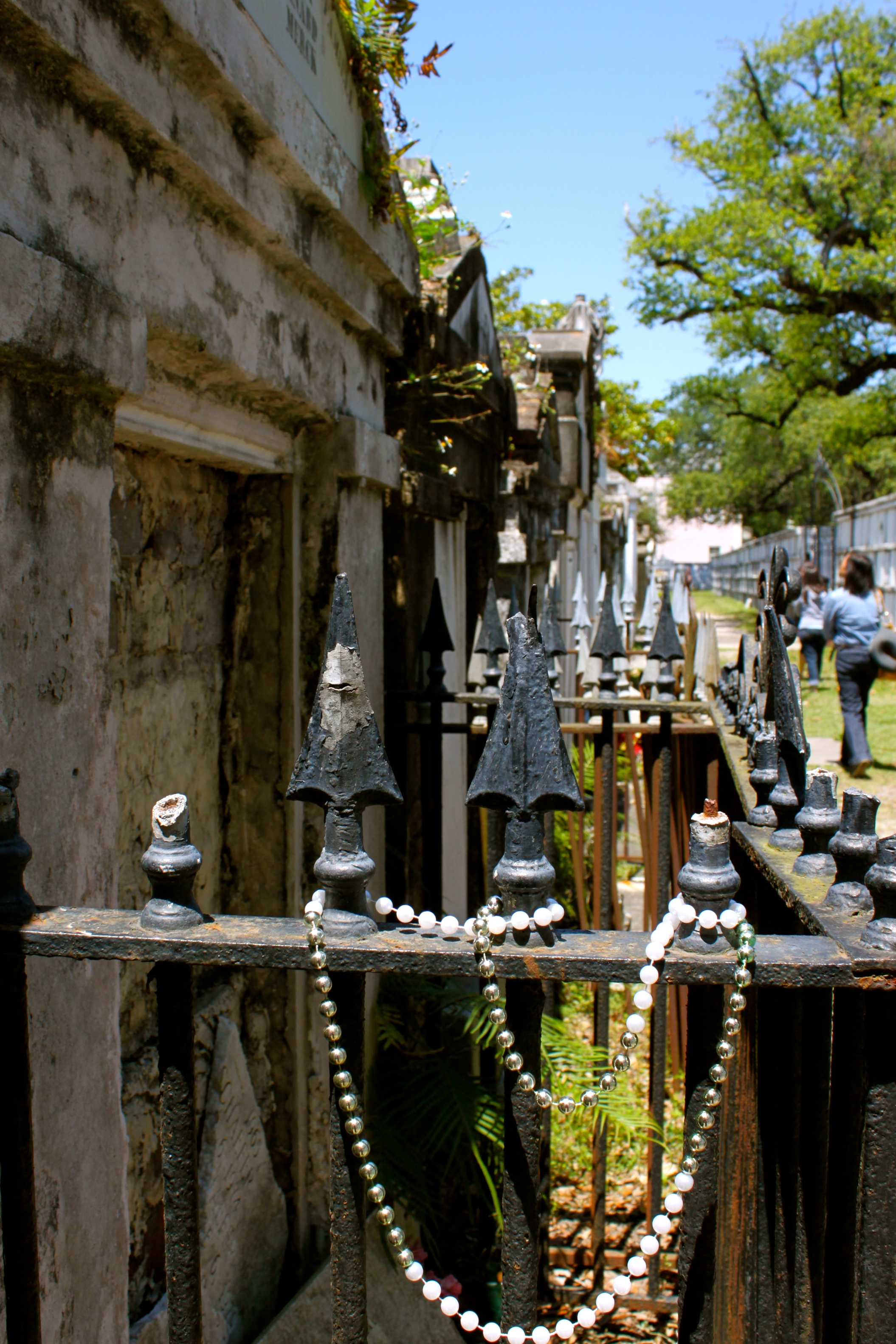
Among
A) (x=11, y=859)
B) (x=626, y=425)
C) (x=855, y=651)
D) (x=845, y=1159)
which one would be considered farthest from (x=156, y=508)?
(x=626, y=425)

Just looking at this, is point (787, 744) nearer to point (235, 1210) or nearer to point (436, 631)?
point (436, 631)

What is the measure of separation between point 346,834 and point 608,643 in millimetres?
2383

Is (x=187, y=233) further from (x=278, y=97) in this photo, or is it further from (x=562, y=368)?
(x=562, y=368)

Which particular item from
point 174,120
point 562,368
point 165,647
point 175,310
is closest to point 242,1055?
point 165,647

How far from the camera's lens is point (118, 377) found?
1.61 m

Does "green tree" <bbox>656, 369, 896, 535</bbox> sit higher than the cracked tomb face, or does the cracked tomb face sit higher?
"green tree" <bbox>656, 369, 896, 535</bbox>

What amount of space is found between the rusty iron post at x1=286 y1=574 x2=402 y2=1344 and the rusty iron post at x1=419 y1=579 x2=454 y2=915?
1.98 meters

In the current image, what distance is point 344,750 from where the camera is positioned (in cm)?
114

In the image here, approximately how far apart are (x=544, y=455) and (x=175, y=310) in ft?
15.6

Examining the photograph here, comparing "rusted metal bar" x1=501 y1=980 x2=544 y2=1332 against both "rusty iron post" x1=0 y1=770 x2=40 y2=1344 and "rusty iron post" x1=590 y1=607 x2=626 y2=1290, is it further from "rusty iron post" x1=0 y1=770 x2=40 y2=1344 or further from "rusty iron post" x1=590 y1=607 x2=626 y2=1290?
"rusty iron post" x1=590 y1=607 x2=626 y2=1290

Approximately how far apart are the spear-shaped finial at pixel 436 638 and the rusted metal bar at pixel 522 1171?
208cm

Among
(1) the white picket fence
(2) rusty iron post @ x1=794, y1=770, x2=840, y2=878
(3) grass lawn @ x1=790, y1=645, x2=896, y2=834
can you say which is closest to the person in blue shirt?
(3) grass lawn @ x1=790, y1=645, x2=896, y2=834

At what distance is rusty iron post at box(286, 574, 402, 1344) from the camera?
1134mm

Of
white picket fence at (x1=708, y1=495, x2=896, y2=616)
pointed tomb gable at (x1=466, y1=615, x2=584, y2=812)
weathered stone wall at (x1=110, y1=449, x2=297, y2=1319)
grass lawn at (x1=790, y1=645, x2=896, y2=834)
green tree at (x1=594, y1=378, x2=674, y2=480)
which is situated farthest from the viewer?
white picket fence at (x1=708, y1=495, x2=896, y2=616)
